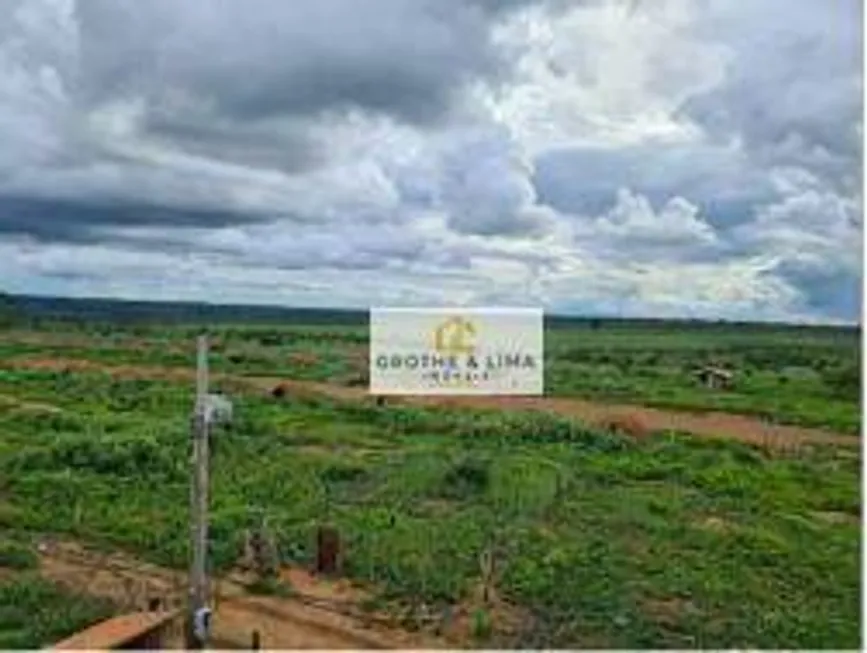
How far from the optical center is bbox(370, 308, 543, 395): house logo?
976cm

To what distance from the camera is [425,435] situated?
1719 cm

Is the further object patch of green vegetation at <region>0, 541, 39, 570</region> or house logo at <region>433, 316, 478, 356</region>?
house logo at <region>433, 316, 478, 356</region>

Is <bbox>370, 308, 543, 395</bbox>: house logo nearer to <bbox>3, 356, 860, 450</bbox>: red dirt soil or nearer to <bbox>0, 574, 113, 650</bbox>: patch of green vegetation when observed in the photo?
<bbox>0, 574, 113, 650</bbox>: patch of green vegetation

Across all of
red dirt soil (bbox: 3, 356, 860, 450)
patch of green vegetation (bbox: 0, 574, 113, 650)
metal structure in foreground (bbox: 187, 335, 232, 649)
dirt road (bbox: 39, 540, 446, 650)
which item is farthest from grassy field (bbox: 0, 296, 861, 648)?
metal structure in foreground (bbox: 187, 335, 232, 649)

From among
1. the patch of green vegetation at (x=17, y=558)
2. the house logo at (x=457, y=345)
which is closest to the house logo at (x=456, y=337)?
the house logo at (x=457, y=345)

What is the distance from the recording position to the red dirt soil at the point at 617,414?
61.4ft

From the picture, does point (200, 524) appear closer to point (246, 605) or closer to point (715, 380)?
point (246, 605)

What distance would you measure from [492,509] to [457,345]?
5.92ft

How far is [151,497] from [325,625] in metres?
3.97

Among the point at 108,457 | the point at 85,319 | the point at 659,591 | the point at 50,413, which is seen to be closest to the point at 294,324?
the point at 85,319

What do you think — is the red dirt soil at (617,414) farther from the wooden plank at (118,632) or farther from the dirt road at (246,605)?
the wooden plank at (118,632)

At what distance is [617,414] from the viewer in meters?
21.6

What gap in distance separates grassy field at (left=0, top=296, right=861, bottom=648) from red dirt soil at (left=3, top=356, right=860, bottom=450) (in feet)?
2.87

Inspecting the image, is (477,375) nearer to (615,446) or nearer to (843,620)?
(843,620)
